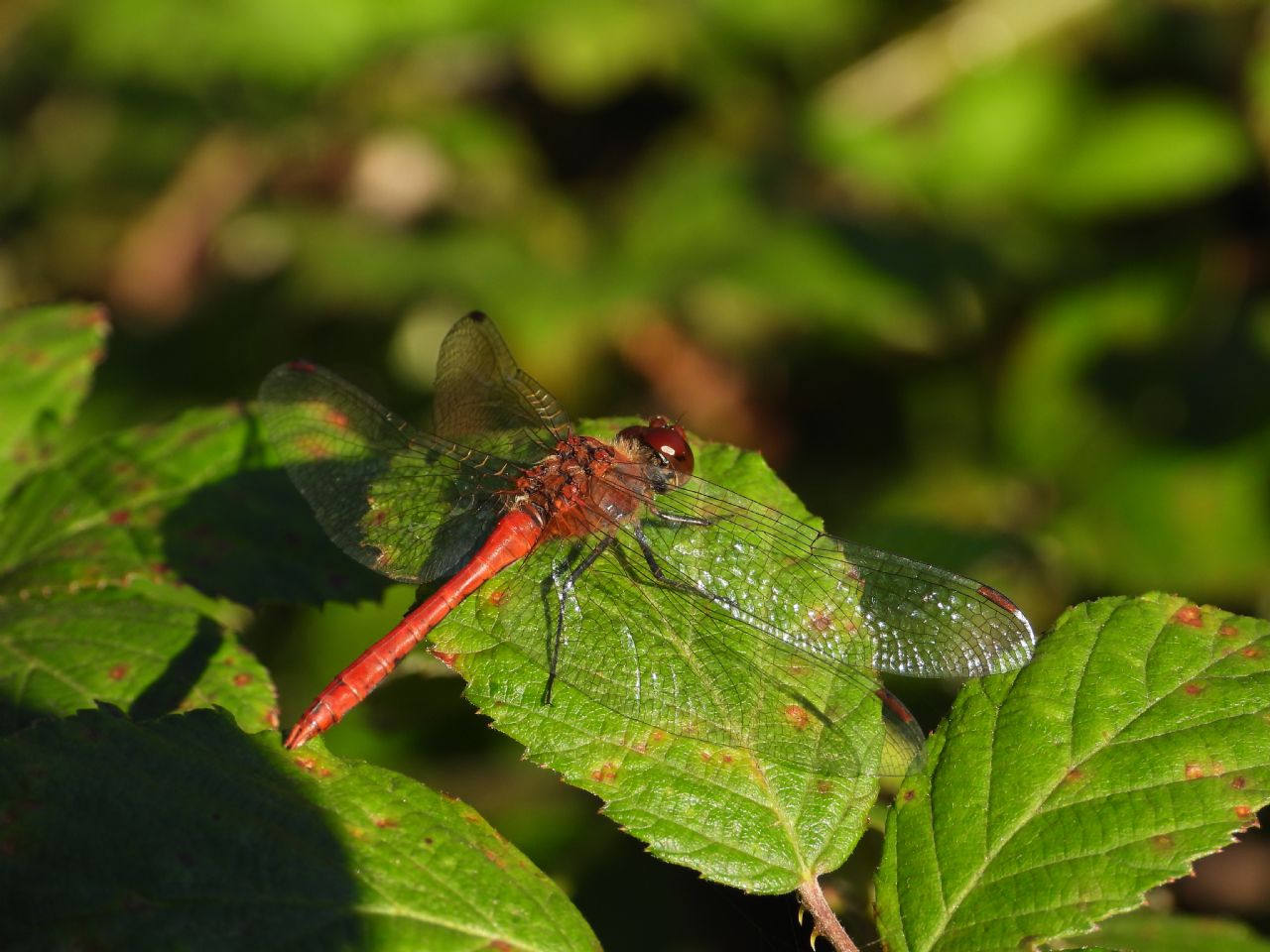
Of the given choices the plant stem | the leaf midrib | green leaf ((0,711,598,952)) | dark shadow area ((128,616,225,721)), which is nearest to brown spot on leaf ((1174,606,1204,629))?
the leaf midrib

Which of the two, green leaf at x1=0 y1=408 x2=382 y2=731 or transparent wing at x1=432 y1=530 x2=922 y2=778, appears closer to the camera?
transparent wing at x1=432 y1=530 x2=922 y2=778

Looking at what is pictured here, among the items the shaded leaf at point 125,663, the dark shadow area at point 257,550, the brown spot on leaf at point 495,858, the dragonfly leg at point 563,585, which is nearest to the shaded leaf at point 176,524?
the dark shadow area at point 257,550

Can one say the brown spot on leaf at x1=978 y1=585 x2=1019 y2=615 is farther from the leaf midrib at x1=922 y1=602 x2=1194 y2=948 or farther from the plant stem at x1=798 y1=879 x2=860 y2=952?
the plant stem at x1=798 y1=879 x2=860 y2=952

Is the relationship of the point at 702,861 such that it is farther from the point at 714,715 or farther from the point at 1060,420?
the point at 1060,420

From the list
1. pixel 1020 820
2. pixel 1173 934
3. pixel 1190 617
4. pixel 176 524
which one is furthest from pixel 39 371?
pixel 1173 934

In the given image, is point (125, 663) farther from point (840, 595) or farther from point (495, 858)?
point (840, 595)

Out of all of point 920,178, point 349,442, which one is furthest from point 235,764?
point 920,178
